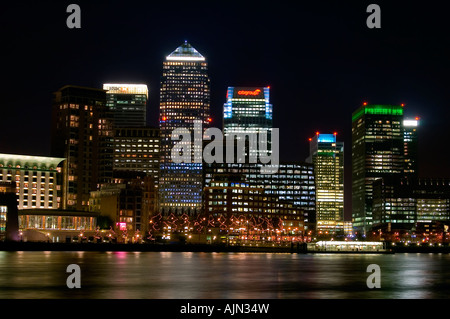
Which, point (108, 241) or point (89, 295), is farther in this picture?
point (108, 241)

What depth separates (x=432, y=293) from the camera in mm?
55312

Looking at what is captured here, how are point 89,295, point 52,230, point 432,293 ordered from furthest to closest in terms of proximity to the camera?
point 52,230 < point 432,293 < point 89,295

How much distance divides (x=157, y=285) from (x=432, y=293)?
2217 cm
